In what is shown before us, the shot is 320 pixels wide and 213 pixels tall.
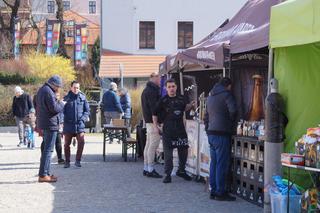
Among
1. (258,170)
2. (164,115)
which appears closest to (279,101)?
(258,170)

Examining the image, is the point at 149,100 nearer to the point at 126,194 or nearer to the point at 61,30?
the point at 126,194

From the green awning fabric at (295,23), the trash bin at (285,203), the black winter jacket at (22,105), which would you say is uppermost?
the green awning fabric at (295,23)

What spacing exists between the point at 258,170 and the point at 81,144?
16.5ft

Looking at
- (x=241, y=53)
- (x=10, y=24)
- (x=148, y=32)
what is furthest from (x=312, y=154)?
(x=10, y=24)

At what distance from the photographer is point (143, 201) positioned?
9281 mm

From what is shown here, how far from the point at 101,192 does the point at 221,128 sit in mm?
2286

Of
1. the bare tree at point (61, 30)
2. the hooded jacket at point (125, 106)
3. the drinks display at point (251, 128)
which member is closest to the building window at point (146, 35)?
the bare tree at point (61, 30)

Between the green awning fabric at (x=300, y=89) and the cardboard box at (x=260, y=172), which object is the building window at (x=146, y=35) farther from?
the green awning fabric at (x=300, y=89)

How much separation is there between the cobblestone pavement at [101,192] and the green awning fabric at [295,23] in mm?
2648

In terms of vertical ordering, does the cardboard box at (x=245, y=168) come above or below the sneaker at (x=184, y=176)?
above

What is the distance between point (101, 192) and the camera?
10.1m

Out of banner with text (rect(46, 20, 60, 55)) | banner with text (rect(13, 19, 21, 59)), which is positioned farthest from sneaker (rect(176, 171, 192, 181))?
banner with text (rect(13, 19, 21, 59))

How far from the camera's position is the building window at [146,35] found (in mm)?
42281

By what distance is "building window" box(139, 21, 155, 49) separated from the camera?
42.3m
